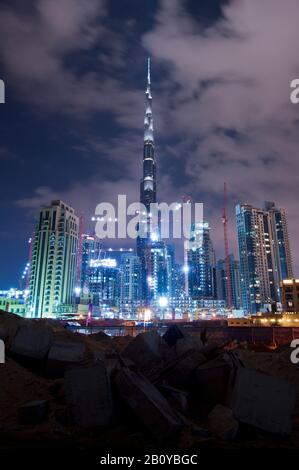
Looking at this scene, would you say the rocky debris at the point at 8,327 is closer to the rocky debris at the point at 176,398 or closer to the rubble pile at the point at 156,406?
the rubble pile at the point at 156,406

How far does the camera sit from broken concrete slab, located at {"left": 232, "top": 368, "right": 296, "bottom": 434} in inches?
279

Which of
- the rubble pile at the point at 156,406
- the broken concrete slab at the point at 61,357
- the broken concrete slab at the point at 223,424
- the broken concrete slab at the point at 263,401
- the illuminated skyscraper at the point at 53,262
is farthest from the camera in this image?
the illuminated skyscraper at the point at 53,262

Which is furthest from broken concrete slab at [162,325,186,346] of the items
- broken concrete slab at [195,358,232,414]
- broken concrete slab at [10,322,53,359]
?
broken concrete slab at [10,322,53,359]

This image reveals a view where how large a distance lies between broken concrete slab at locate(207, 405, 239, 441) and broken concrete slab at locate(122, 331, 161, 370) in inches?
120

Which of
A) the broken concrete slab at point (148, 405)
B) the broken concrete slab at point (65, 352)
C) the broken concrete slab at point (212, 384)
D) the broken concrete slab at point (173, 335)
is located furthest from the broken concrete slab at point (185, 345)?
the broken concrete slab at point (148, 405)

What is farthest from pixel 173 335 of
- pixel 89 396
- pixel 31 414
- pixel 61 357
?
pixel 31 414

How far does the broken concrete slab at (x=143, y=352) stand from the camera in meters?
10.0

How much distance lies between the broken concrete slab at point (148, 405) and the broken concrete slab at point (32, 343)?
137 inches

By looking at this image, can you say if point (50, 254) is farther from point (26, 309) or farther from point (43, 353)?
point (43, 353)

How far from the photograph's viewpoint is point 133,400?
22.2 feet

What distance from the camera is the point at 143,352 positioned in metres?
10.1

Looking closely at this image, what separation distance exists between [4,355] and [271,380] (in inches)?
282

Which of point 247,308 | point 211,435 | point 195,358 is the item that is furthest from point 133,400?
point 247,308
